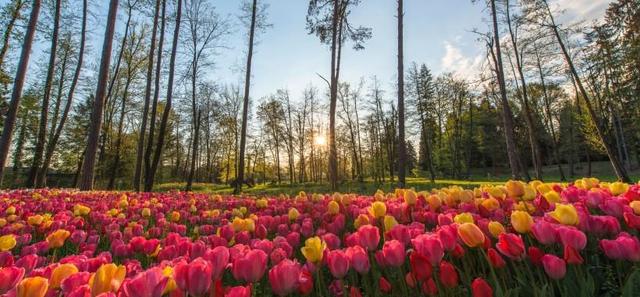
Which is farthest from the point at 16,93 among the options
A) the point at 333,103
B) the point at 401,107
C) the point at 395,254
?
the point at 395,254

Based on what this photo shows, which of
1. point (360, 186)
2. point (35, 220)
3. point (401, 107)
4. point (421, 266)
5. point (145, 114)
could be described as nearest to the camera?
point (421, 266)

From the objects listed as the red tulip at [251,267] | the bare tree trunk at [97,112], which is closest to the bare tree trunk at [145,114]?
the bare tree trunk at [97,112]

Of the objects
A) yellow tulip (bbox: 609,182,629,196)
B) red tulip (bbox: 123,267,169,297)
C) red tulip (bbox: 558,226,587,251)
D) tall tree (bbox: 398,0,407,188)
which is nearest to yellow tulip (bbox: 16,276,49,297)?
red tulip (bbox: 123,267,169,297)

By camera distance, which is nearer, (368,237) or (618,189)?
(368,237)

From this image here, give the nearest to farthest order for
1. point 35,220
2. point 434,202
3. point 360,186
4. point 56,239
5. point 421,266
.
→ 1. point 421,266
2. point 56,239
3. point 434,202
4. point 35,220
5. point 360,186

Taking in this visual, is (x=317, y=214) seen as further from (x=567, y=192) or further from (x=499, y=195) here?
(x=567, y=192)

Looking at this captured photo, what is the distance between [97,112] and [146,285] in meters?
12.1

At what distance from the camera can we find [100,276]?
115cm

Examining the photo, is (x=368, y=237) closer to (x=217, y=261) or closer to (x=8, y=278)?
(x=217, y=261)

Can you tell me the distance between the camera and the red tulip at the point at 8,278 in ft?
3.87

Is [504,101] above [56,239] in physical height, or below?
above

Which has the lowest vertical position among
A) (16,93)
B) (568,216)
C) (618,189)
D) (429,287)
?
(429,287)

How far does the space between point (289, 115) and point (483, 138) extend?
25835 mm

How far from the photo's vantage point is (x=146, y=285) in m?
1.04
